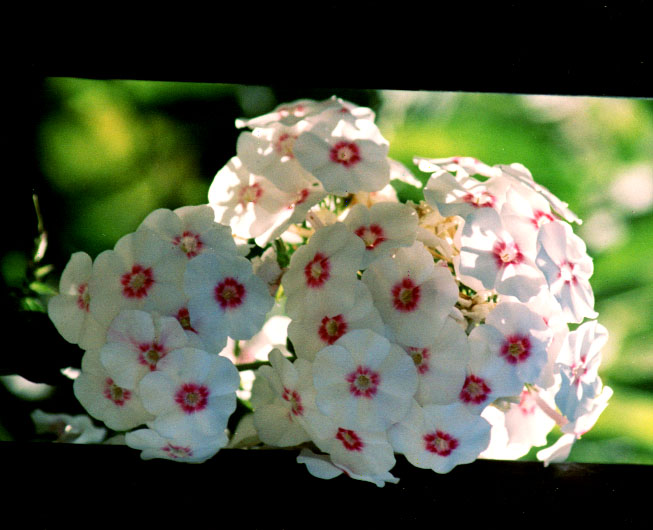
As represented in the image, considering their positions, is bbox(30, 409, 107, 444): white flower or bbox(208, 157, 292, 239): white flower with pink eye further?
bbox(30, 409, 107, 444): white flower

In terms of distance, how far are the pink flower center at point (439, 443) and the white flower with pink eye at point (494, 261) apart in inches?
5.0

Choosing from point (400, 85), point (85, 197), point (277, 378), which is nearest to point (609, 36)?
point (400, 85)

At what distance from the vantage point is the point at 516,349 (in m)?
0.49

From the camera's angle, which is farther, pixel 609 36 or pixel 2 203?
pixel 2 203

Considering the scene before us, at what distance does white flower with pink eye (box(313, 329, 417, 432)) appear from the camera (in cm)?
47

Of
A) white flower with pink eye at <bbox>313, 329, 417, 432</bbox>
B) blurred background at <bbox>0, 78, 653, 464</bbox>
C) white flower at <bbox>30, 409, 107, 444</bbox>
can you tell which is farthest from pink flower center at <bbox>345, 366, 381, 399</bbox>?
blurred background at <bbox>0, 78, 653, 464</bbox>

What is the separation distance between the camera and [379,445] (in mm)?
492

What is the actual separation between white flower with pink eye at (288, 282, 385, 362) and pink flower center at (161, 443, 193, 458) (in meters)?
0.13

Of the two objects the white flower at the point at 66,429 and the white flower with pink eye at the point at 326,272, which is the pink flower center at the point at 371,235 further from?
the white flower at the point at 66,429

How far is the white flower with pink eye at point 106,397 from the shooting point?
0.53 meters

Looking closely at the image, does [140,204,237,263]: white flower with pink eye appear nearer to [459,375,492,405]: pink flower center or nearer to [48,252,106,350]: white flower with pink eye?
[48,252,106,350]: white flower with pink eye

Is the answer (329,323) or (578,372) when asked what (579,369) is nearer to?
(578,372)

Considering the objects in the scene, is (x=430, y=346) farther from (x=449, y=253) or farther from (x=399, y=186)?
(x=399, y=186)

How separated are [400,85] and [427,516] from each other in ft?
1.30
